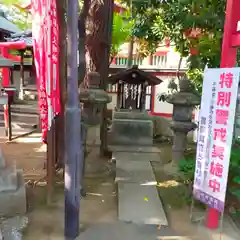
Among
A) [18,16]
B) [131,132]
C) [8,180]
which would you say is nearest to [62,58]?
[8,180]

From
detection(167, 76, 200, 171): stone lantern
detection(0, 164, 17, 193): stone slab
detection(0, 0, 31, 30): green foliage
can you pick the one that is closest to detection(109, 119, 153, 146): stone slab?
detection(167, 76, 200, 171): stone lantern

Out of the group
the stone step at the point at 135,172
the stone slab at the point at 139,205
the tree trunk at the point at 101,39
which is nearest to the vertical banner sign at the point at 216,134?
the stone slab at the point at 139,205

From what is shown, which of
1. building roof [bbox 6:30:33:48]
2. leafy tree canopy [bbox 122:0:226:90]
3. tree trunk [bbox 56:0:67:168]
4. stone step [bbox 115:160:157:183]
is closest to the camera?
tree trunk [bbox 56:0:67:168]

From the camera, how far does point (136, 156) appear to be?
7711 mm

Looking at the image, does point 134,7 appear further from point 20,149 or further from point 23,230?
point 23,230

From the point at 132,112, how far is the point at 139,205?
4437 millimetres

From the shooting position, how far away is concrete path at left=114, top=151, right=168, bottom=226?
178 inches

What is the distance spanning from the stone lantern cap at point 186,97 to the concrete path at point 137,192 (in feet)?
5.12

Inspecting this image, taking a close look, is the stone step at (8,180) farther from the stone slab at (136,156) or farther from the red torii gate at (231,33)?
the red torii gate at (231,33)

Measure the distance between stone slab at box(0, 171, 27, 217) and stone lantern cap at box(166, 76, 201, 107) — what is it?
12.8ft

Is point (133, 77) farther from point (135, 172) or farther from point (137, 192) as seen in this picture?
point (137, 192)

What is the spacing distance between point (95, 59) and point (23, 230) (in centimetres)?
486

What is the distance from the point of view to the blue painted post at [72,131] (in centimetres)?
350

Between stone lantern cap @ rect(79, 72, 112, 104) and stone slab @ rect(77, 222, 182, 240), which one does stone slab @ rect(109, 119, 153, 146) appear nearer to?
stone lantern cap @ rect(79, 72, 112, 104)
